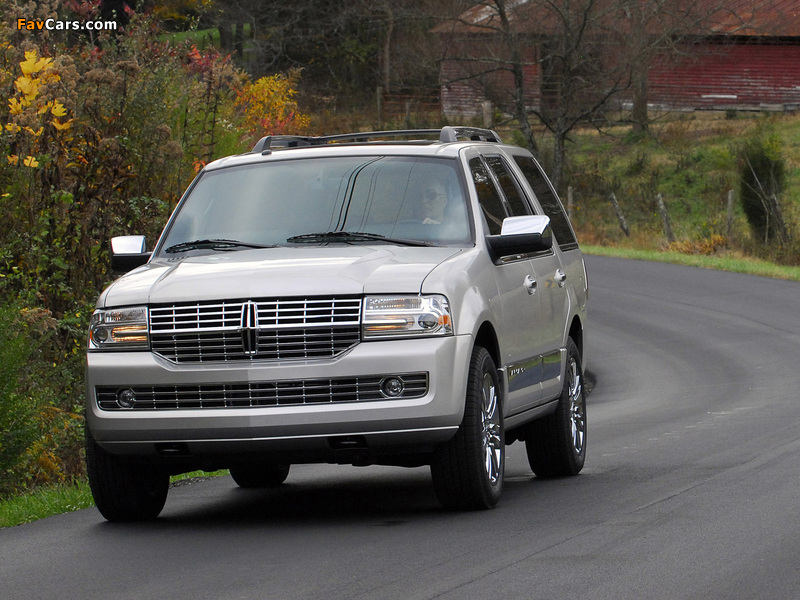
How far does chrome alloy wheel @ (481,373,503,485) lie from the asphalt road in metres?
0.28

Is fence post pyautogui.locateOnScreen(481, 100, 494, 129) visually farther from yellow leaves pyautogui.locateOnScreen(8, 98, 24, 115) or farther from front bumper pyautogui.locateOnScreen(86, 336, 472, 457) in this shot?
front bumper pyautogui.locateOnScreen(86, 336, 472, 457)

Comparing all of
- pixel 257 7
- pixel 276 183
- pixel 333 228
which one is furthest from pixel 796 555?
pixel 257 7

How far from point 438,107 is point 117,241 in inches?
2240

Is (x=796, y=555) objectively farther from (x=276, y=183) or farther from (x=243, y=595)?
(x=276, y=183)

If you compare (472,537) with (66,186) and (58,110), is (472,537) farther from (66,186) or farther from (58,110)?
(66,186)

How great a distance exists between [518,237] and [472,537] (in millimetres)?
1973

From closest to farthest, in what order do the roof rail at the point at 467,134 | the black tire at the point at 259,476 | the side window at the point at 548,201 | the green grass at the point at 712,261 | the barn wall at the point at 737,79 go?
the roof rail at the point at 467,134 < the black tire at the point at 259,476 < the side window at the point at 548,201 < the green grass at the point at 712,261 < the barn wall at the point at 737,79

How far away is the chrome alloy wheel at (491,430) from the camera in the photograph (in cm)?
828

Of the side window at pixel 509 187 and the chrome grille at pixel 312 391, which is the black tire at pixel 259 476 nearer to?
the side window at pixel 509 187

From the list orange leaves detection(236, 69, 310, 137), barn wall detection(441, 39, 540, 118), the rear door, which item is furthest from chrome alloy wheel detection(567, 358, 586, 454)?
barn wall detection(441, 39, 540, 118)

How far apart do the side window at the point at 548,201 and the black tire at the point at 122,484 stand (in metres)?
3.59

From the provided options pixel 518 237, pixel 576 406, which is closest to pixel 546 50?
pixel 576 406

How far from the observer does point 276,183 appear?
9.24 m

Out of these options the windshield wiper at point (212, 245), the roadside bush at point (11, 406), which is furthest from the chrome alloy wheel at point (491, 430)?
the roadside bush at point (11, 406)
